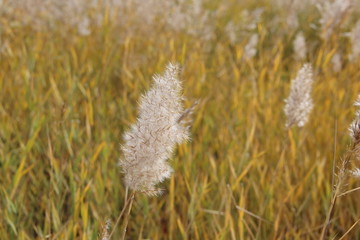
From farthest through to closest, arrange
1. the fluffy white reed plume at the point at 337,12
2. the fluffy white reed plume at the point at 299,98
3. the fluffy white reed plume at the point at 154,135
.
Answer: the fluffy white reed plume at the point at 337,12, the fluffy white reed plume at the point at 299,98, the fluffy white reed plume at the point at 154,135

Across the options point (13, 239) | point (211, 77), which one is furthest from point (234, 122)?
point (13, 239)

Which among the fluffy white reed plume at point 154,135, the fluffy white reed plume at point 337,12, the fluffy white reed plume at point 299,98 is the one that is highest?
the fluffy white reed plume at point 337,12

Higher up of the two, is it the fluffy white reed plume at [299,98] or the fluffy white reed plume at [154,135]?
the fluffy white reed plume at [299,98]

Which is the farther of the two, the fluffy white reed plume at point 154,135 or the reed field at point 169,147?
the reed field at point 169,147

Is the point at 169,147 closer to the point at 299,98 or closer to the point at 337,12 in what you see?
the point at 299,98

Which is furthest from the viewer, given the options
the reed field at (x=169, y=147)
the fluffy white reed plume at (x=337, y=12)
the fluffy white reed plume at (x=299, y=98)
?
the fluffy white reed plume at (x=337, y=12)

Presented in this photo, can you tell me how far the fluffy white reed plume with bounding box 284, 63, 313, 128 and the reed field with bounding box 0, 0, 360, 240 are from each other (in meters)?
0.01

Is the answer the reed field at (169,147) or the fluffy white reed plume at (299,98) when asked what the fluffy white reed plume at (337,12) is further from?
the fluffy white reed plume at (299,98)

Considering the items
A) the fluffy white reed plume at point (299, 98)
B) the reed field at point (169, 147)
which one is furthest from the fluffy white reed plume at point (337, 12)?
the fluffy white reed plume at point (299, 98)

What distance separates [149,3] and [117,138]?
134 centimetres

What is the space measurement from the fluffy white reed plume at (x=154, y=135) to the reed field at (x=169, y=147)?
0.08ft

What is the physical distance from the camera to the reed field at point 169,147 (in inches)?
66.3

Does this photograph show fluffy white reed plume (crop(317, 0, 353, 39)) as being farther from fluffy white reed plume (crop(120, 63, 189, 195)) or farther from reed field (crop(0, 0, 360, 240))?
fluffy white reed plume (crop(120, 63, 189, 195))

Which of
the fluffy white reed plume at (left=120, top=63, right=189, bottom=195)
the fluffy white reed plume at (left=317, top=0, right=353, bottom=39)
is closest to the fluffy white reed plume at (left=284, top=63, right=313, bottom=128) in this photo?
the fluffy white reed plume at (left=120, top=63, right=189, bottom=195)
